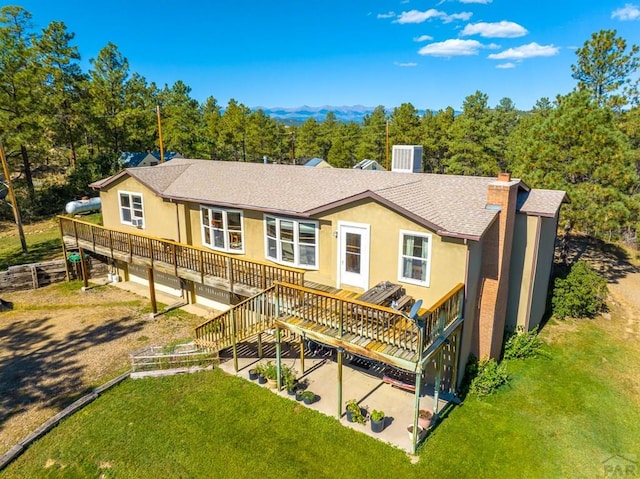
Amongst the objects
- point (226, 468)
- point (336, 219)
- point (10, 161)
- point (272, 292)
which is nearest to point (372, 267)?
point (336, 219)

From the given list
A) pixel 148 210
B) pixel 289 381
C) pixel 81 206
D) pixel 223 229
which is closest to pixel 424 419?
pixel 289 381

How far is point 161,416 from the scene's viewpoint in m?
12.3

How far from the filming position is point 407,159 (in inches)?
719

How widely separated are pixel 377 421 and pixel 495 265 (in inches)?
234

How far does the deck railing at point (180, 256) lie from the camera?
15137 mm

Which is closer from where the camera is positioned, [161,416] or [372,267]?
[161,416]

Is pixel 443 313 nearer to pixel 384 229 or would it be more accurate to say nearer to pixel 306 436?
pixel 384 229

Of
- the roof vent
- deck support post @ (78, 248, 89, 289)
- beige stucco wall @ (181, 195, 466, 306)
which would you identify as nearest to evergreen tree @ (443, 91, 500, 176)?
the roof vent

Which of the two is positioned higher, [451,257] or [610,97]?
[610,97]

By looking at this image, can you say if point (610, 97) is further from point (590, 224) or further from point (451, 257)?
point (451, 257)

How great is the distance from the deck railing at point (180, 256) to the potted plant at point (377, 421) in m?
4.70

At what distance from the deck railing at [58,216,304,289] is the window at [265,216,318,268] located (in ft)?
2.90

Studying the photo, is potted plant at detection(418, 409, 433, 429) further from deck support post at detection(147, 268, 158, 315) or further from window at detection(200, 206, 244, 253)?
deck support post at detection(147, 268, 158, 315)

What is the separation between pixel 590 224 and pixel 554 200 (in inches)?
257
